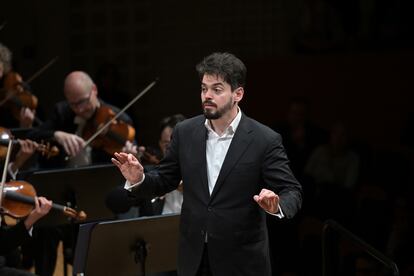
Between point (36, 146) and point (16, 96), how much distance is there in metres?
0.96

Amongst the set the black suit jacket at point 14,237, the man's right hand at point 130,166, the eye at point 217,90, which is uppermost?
the eye at point 217,90

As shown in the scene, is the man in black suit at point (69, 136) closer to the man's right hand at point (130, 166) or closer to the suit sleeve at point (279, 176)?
the man's right hand at point (130, 166)

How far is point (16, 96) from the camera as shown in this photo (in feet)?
20.7

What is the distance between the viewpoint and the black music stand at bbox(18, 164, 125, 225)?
16.0 feet

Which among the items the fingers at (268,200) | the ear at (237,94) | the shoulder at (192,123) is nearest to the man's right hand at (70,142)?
the shoulder at (192,123)

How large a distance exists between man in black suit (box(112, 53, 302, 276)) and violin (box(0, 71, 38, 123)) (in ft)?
9.28

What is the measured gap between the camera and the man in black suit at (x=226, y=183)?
11.9 feet

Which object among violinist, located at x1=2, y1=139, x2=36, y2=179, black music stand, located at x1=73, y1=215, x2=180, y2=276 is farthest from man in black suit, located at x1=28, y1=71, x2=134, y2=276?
black music stand, located at x1=73, y1=215, x2=180, y2=276

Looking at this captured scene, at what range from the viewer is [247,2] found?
341 inches

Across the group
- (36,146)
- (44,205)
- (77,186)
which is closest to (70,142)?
(36,146)

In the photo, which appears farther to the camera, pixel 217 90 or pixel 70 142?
pixel 70 142

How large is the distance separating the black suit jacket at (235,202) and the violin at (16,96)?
2.84m

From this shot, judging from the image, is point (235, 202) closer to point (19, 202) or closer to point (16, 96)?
point (19, 202)

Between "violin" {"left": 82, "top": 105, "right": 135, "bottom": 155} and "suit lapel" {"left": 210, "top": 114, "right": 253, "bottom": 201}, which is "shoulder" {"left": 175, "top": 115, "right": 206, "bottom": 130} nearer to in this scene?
"suit lapel" {"left": 210, "top": 114, "right": 253, "bottom": 201}
